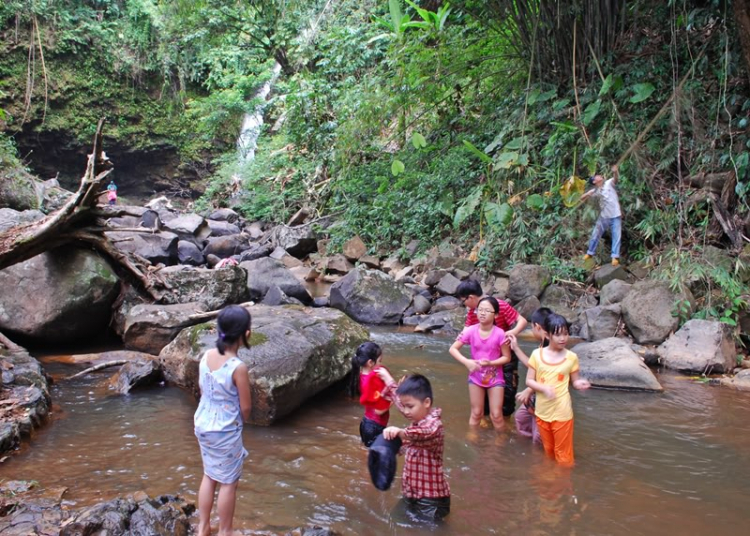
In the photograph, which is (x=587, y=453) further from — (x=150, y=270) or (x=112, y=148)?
(x=112, y=148)

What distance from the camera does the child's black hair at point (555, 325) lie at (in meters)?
3.92

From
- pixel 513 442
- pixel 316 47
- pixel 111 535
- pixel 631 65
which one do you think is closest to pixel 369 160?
pixel 316 47

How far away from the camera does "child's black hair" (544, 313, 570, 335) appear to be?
154 inches

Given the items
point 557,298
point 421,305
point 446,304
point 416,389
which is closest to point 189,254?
point 421,305

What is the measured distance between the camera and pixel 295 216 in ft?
58.2

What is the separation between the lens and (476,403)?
4992mm

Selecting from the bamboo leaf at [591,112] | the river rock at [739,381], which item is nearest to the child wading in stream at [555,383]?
the river rock at [739,381]

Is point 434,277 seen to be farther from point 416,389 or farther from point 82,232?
point 416,389

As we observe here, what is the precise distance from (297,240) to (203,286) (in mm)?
7577

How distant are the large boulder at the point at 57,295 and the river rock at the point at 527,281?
655cm

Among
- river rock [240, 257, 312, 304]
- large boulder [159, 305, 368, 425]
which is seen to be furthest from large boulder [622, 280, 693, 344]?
river rock [240, 257, 312, 304]

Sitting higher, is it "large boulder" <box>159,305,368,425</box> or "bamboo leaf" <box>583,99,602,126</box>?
"bamboo leaf" <box>583,99,602,126</box>

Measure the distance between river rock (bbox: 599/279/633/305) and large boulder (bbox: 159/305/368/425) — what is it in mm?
→ 4400

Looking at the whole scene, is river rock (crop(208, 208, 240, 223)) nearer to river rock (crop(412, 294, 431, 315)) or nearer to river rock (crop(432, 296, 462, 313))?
river rock (crop(412, 294, 431, 315))
